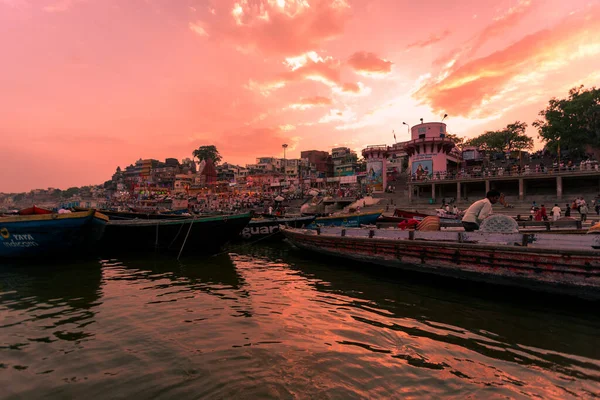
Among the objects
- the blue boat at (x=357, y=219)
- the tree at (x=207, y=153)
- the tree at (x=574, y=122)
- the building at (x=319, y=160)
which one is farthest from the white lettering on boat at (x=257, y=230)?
the tree at (x=207, y=153)

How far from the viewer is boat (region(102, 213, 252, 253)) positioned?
1332cm

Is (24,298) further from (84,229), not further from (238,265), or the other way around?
(238,265)

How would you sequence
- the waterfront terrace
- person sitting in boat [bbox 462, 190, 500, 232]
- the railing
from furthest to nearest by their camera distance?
1. the waterfront terrace
2. the railing
3. person sitting in boat [bbox 462, 190, 500, 232]

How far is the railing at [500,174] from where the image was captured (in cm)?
3177

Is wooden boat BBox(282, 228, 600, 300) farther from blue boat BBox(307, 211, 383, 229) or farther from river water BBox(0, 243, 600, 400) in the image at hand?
blue boat BBox(307, 211, 383, 229)

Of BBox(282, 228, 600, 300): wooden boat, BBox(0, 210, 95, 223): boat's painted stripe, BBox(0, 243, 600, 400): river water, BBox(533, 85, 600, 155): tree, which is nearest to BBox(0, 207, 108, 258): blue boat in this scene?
BBox(0, 210, 95, 223): boat's painted stripe

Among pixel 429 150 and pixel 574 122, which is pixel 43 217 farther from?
pixel 574 122

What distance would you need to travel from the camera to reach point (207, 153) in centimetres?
10312

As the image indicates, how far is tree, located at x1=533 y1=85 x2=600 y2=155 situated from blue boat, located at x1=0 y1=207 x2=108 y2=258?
57.5 metres

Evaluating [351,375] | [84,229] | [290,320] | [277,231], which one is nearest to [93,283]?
[84,229]

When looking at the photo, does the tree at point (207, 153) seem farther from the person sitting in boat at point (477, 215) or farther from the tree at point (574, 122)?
the person sitting in boat at point (477, 215)

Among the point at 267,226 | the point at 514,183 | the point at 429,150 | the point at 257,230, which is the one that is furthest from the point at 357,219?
the point at 514,183

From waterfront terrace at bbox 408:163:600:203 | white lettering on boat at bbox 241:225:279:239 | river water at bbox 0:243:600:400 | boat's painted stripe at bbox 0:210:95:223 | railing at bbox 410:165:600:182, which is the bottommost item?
river water at bbox 0:243:600:400

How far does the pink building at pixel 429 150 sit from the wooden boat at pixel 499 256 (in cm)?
3626
